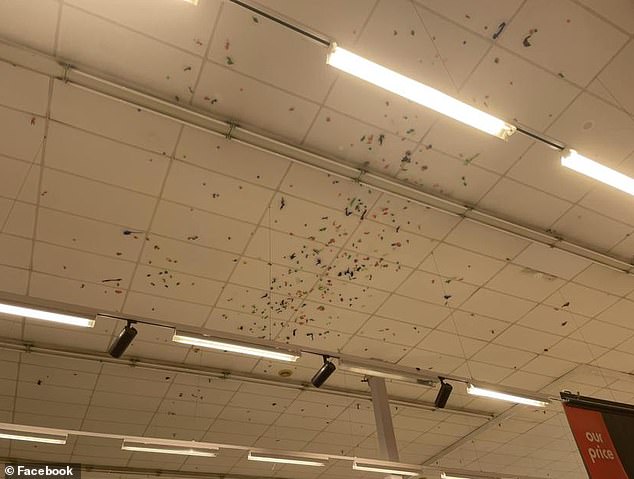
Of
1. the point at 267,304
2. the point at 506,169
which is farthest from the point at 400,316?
the point at 506,169

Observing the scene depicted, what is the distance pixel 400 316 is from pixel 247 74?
341 centimetres

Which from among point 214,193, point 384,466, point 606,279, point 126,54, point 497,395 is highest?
point 126,54

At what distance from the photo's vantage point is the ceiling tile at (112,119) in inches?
138

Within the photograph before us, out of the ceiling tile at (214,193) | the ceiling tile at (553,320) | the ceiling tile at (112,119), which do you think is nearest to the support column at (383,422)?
the ceiling tile at (553,320)

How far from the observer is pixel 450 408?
7.75 meters

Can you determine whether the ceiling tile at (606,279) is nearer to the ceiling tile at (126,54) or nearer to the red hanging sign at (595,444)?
the red hanging sign at (595,444)

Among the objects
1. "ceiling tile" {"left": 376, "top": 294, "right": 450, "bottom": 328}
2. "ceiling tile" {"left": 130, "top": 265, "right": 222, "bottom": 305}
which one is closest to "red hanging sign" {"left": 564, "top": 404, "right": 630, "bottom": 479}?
"ceiling tile" {"left": 376, "top": 294, "right": 450, "bottom": 328}

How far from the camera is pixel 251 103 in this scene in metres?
3.69

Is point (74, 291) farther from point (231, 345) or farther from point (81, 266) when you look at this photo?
point (231, 345)

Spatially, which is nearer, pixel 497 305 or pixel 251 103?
pixel 251 103

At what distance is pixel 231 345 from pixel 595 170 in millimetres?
3208

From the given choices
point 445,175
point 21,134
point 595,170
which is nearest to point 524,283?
point 445,175

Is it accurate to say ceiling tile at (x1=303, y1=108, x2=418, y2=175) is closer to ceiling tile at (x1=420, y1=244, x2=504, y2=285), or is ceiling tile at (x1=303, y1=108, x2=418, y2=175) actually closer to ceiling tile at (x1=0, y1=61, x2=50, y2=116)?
ceiling tile at (x1=420, y1=244, x2=504, y2=285)

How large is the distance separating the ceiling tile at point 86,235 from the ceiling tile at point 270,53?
6.39 ft
